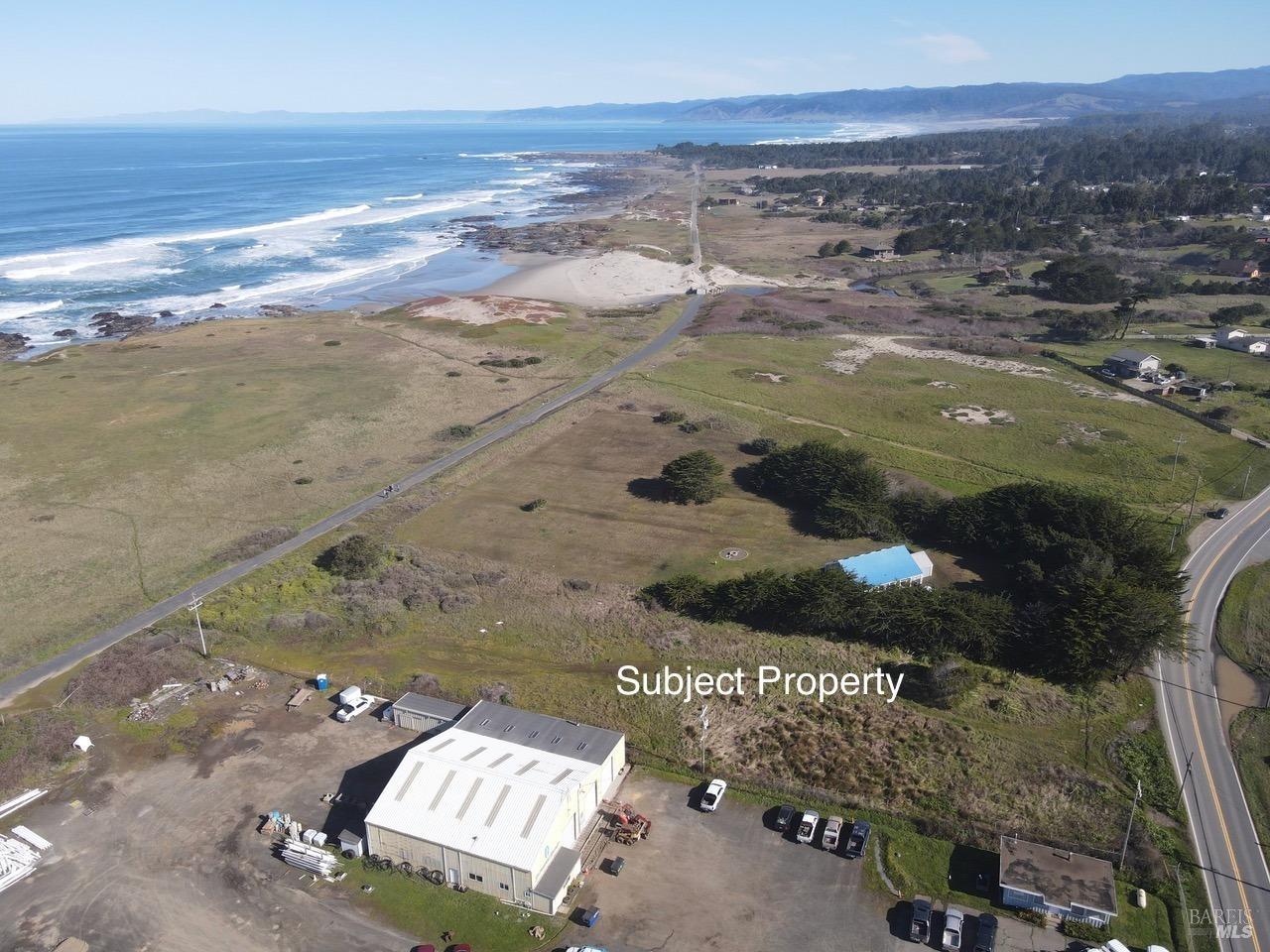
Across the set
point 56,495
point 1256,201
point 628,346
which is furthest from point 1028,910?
point 1256,201

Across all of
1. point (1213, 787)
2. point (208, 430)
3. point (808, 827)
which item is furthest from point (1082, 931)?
point (208, 430)

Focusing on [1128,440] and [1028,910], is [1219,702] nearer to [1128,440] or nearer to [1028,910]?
[1028,910]

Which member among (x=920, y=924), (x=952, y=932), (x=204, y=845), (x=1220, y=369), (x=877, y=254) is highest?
(x=877, y=254)

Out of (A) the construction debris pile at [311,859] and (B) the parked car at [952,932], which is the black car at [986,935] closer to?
(B) the parked car at [952,932]

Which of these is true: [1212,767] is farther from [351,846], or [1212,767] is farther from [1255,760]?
[351,846]

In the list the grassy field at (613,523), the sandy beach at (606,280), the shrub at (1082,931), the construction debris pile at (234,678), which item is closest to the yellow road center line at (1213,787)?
the shrub at (1082,931)

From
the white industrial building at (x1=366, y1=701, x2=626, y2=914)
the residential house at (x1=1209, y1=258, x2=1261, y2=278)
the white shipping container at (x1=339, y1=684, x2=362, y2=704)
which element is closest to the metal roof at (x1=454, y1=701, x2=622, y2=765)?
the white industrial building at (x1=366, y1=701, x2=626, y2=914)
